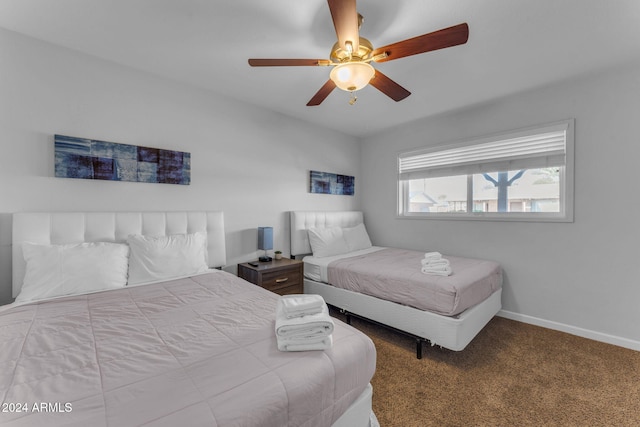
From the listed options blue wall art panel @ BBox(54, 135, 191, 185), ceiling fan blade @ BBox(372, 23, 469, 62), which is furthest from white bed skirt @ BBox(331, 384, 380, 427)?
blue wall art panel @ BBox(54, 135, 191, 185)

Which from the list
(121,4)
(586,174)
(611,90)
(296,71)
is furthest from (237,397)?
(611,90)

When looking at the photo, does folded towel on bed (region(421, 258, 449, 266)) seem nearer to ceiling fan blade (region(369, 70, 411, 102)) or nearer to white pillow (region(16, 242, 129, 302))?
ceiling fan blade (region(369, 70, 411, 102))

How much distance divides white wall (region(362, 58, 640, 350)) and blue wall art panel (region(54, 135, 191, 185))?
345 cm

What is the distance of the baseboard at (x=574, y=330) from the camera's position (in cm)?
242

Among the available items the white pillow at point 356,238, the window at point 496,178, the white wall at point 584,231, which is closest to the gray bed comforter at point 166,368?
the white pillow at point 356,238

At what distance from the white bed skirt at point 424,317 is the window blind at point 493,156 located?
1.50m

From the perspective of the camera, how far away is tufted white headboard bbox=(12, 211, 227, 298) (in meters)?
1.87

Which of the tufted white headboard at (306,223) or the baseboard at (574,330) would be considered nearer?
the baseboard at (574,330)

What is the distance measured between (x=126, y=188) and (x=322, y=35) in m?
2.13

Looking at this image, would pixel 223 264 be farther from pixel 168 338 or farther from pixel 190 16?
pixel 190 16

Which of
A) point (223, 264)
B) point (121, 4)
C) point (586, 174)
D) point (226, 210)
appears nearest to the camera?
point (121, 4)

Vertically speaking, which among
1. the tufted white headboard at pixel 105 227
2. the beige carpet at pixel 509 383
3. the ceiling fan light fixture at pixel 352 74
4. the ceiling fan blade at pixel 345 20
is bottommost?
the beige carpet at pixel 509 383

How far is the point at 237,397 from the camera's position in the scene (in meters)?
0.86

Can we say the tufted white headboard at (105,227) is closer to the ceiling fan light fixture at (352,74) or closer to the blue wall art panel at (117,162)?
the blue wall art panel at (117,162)
